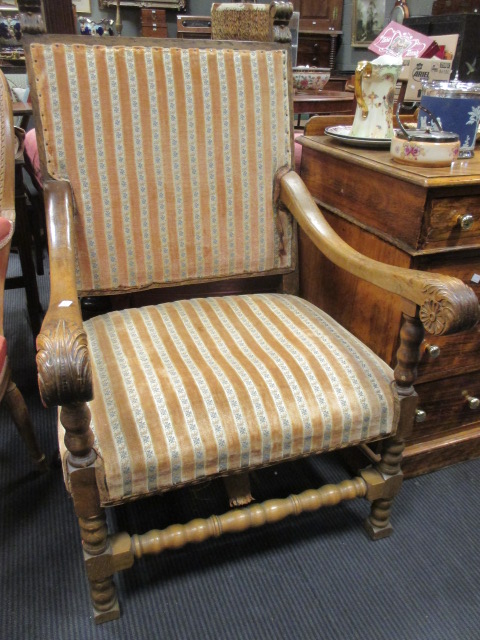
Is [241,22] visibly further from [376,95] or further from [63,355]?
[63,355]

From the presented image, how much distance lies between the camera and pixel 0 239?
3.50 ft

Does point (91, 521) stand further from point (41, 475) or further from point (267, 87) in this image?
point (267, 87)

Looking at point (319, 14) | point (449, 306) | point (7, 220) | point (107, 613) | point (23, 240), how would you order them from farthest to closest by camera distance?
point (319, 14) → point (23, 240) → point (7, 220) → point (107, 613) → point (449, 306)

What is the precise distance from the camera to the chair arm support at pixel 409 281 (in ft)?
2.55

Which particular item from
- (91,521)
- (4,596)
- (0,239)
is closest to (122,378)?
(91,521)

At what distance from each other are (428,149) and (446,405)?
638mm

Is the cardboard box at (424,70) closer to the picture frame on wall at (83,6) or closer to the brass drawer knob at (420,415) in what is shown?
the brass drawer knob at (420,415)

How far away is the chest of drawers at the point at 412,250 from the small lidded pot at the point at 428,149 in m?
0.02

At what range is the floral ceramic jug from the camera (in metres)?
1.16

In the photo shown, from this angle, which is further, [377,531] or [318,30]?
[318,30]

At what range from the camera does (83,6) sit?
4.49 m

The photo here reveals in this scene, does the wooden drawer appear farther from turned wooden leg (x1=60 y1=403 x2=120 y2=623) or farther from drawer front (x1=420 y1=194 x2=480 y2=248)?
turned wooden leg (x1=60 y1=403 x2=120 y2=623)

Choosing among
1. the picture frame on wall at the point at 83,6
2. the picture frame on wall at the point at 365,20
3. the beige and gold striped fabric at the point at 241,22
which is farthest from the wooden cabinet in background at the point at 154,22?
the beige and gold striped fabric at the point at 241,22

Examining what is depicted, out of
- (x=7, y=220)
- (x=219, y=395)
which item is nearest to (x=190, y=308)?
(x=219, y=395)
